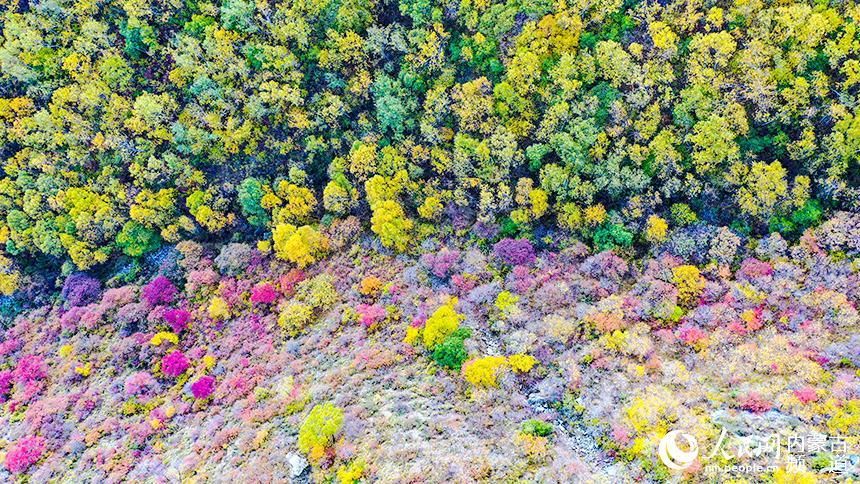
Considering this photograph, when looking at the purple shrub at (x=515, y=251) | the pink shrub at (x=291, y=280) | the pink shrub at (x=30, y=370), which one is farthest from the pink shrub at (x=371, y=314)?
the pink shrub at (x=30, y=370)

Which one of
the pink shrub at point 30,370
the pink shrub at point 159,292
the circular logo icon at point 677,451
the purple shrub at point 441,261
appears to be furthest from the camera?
the pink shrub at point 159,292

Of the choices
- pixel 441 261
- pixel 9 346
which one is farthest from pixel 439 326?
pixel 9 346

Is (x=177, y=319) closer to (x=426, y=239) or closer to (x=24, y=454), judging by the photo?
(x=24, y=454)

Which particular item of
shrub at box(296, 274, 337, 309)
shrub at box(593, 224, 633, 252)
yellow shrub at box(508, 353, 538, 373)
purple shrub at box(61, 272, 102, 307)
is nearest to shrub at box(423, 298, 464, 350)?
yellow shrub at box(508, 353, 538, 373)

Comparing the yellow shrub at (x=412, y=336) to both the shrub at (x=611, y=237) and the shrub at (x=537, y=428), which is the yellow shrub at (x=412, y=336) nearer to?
the shrub at (x=537, y=428)

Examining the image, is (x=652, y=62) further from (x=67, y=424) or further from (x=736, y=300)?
(x=67, y=424)
